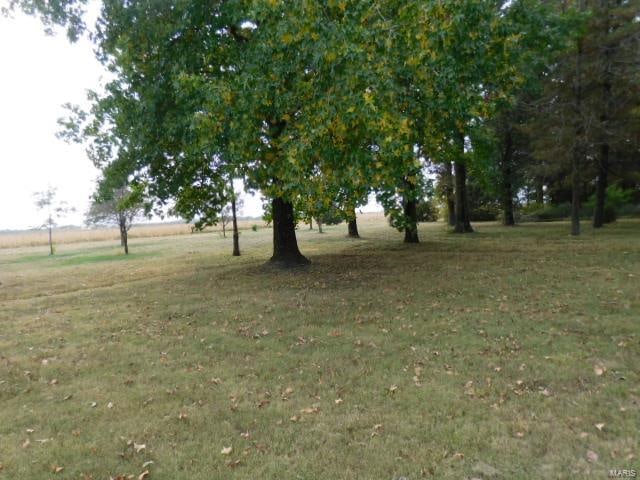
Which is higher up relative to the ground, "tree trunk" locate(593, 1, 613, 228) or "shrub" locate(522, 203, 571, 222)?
"tree trunk" locate(593, 1, 613, 228)

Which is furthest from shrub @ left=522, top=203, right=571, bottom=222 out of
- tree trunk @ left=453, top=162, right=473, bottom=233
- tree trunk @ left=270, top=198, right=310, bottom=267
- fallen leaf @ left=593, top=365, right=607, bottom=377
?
fallen leaf @ left=593, top=365, right=607, bottom=377

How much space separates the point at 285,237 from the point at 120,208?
19.3ft

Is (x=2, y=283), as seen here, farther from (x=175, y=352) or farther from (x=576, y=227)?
(x=576, y=227)

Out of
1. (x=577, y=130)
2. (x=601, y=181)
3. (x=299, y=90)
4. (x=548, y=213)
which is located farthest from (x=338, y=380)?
(x=548, y=213)

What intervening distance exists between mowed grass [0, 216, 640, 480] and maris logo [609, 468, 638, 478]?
0.17ft

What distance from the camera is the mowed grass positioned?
4.31 meters

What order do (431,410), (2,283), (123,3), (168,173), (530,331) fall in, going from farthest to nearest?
(2,283), (168,173), (123,3), (530,331), (431,410)

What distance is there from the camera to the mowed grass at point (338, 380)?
431cm

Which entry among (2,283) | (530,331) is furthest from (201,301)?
(2,283)

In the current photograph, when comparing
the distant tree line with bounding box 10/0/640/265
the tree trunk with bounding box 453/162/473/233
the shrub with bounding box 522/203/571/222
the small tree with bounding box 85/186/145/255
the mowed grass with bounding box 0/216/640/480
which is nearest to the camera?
the mowed grass with bounding box 0/216/640/480

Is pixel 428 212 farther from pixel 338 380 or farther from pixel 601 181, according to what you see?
pixel 338 380

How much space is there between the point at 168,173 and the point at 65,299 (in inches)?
202

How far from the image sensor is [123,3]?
1162cm

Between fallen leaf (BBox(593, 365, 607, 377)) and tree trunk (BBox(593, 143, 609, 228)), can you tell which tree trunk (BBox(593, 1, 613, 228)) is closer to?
tree trunk (BBox(593, 143, 609, 228))
